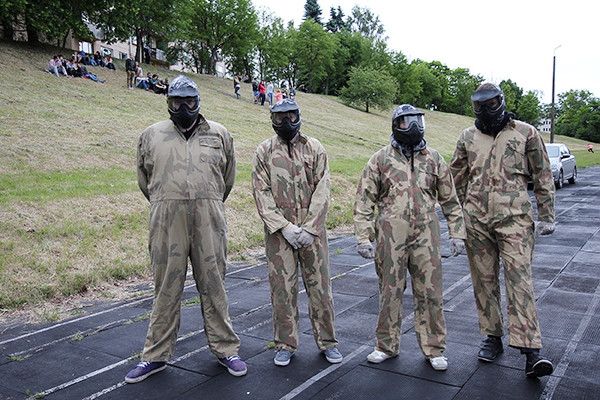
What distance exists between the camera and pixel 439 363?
13.4ft

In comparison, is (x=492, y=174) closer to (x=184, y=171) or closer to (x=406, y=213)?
(x=406, y=213)

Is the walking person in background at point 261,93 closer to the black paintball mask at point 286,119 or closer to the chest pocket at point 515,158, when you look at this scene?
the black paintball mask at point 286,119

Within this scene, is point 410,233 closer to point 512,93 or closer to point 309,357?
point 309,357

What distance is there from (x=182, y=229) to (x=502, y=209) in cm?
271

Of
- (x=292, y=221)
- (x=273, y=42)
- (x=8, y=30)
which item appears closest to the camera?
(x=292, y=221)

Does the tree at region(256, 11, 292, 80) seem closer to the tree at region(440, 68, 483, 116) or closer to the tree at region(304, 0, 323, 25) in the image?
the tree at region(304, 0, 323, 25)

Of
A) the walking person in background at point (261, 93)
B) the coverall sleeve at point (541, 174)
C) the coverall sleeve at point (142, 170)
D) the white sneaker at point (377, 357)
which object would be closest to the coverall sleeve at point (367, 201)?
the white sneaker at point (377, 357)

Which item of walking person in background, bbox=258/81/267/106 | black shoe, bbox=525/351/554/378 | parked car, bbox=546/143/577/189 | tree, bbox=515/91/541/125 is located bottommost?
black shoe, bbox=525/351/554/378

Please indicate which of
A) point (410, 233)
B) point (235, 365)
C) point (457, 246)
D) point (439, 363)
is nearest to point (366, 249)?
point (410, 233)

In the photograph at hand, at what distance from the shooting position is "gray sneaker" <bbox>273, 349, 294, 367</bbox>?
4.26m

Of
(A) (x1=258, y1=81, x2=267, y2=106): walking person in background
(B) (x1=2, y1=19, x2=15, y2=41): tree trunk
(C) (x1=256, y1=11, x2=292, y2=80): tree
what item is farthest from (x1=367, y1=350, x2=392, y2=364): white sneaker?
(C) (x1=256, y1=11, x2=292, y2=80): tree

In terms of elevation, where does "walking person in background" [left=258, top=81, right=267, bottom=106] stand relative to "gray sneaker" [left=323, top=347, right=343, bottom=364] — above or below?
above

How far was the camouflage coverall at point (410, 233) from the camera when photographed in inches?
165

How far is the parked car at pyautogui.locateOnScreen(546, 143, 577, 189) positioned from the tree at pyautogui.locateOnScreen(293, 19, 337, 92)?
5030cm
